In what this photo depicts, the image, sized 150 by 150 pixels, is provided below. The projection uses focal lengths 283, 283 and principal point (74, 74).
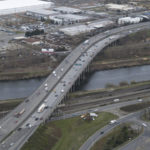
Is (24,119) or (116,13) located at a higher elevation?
(116,13)

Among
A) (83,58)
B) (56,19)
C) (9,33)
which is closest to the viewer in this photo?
(83,58)

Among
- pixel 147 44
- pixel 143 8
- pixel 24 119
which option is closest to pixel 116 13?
pixel 143 8

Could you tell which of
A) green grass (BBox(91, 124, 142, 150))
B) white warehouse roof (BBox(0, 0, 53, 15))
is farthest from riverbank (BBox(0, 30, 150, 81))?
white warehouse roof (BBox(0, 0, 53, 15))

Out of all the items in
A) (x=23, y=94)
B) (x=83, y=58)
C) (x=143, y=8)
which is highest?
(x=143, y=8)

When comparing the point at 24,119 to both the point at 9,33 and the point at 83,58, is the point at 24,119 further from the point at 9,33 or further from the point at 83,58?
the point at 9,33

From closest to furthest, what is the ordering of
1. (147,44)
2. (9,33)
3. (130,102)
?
(130,102) → (147,44) → (9,33)

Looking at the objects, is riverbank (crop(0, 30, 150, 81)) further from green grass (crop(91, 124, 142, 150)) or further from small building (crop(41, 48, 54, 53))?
green grass (crop(91, 124, 142, 150))

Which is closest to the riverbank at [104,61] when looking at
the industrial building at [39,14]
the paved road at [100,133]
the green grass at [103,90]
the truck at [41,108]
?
the green grass at [103,90]
